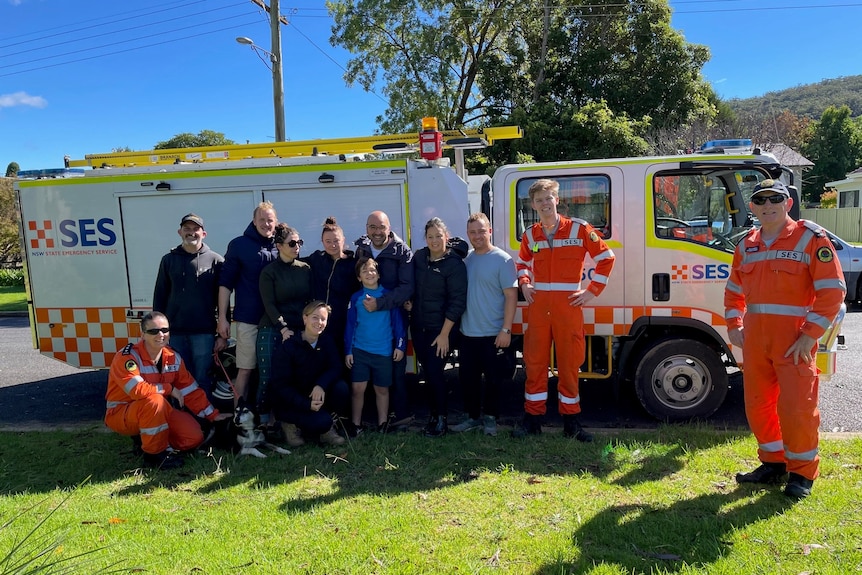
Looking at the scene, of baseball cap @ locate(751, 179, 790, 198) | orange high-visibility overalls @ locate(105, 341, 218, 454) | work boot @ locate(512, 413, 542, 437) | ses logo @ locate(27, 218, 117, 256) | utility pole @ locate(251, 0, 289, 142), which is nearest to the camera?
baseball cap @ locate(751, 179, 790, 198)

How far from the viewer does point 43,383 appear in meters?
6.96

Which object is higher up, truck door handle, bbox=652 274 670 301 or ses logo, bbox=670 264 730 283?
ses logo, bbox=670 264 730 283

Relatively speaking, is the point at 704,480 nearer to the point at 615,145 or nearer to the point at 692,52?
the point at 615,145

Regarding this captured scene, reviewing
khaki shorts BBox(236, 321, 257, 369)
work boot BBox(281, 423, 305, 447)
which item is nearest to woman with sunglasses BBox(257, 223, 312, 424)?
khaki shorts BBox(236, 321, 257, 369)

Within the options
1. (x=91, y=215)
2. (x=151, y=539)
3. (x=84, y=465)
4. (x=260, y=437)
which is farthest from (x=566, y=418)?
(x=91, y=215)

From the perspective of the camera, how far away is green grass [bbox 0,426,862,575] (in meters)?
2.78

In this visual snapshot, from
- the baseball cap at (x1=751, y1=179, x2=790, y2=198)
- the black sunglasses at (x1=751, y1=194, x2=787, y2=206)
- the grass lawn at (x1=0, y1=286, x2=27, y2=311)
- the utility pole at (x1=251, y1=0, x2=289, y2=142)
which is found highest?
the utility pole at (x1=251, y1=0, x2=289, y2=142)

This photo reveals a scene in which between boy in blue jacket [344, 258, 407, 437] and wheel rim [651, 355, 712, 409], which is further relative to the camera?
wheel rim [651, 355, 712, 409]

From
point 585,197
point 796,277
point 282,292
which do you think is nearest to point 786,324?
point 796,277

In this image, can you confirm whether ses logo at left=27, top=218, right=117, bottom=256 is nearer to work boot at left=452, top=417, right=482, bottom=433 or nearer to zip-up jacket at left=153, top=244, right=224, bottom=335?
zip-up jacket at left=153, top=244, right=224, bottom=335

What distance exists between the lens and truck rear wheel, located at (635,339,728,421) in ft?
15.2

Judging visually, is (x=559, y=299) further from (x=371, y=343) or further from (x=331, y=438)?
(x=331, y=438)

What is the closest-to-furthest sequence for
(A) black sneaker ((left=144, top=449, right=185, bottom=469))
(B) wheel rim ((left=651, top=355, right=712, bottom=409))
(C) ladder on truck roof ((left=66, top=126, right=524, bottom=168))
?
(A) black sneaker ((left=144, top=449, right=185, bottom=469)), (B) wheel rim ((left=651, top=355, right=712, bottom=409)), (C) ladder on truck roof ((left=66, top=126, right=524, bottom=168))

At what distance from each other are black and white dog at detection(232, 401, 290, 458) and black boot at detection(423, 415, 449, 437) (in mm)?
1087
